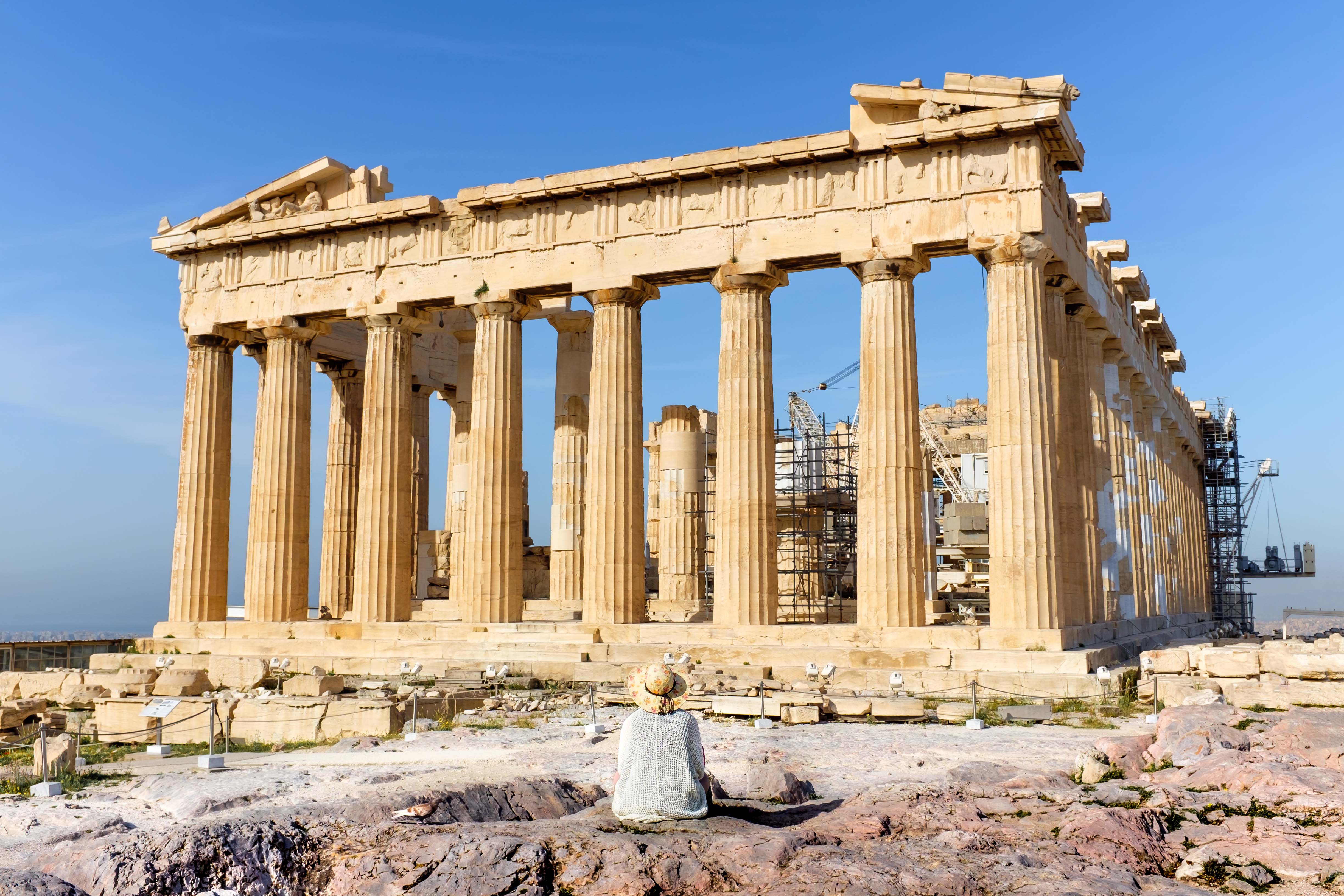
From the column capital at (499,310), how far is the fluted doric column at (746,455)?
5.40 m

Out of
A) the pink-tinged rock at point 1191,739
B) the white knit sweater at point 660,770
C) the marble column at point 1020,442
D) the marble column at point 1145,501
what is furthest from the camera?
the marble column at point 1145,501

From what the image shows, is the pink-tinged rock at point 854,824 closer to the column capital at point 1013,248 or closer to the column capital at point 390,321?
the column capital at point 1013,248

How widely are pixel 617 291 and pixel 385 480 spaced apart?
25.5ft

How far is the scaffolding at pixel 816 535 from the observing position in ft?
120

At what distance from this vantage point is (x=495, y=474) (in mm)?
28297

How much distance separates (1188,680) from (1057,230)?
10087mm

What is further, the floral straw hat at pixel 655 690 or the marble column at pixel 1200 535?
the marble column at pixel 1200 535

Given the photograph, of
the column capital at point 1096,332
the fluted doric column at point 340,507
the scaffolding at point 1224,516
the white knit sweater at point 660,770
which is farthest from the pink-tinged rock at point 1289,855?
the scaffolding at point 1224,516

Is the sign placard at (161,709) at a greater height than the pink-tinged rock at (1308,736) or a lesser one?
greater

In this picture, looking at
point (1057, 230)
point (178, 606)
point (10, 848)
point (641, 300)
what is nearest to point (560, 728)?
point (10, 848)

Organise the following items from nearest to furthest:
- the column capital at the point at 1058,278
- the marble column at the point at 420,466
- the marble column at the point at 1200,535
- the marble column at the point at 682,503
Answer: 1. the column capital at the point at 1058,278
2. the marble column at the point at 682,503
3. the marble column at the point at 420,466
4. the marble column at the point at 1200,535

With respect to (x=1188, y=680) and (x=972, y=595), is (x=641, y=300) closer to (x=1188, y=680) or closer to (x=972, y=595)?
(x=1188, y=680)

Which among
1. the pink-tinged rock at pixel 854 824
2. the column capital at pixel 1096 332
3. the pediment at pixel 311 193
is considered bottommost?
the pink-tinged rock at pixel 854 824

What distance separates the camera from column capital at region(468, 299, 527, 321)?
28500mm
